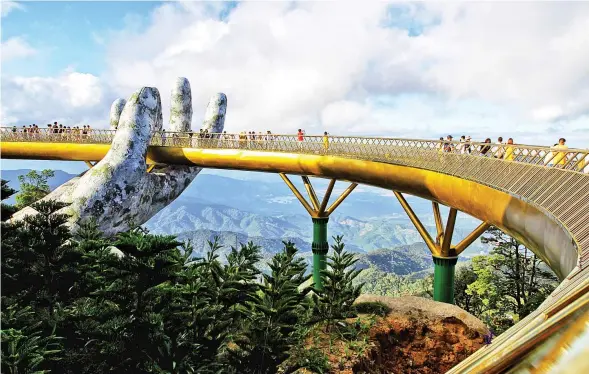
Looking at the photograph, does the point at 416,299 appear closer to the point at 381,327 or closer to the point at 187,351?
the point at 381,327

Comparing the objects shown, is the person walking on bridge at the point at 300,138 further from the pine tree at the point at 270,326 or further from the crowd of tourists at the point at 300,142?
the pine tree at the point at 270,326

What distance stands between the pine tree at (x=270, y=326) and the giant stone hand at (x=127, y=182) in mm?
10056

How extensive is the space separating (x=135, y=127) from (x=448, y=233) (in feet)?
50.1

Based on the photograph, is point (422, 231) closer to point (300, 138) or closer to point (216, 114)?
point (300, 138)

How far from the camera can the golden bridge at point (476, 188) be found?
1697 millimetres

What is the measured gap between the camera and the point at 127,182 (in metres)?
19.4

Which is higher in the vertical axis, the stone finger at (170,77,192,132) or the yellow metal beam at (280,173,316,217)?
the stone finger at (170,77,192,132)

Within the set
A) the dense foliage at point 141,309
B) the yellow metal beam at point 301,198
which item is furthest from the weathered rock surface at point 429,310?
the yellow metal beam at point 301,198

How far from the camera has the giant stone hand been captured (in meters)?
18.0

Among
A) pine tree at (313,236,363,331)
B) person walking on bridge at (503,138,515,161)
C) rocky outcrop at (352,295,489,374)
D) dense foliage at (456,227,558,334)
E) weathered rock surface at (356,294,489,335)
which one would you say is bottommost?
dense foliage at (456,227,558,334)

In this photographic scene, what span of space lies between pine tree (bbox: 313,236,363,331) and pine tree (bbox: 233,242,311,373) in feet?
6.98

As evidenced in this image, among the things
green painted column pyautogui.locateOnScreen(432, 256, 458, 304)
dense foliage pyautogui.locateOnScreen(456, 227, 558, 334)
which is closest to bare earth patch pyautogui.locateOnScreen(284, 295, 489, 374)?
green painted column pyautogui.locateOnScreen(432, 256, 458, 304)

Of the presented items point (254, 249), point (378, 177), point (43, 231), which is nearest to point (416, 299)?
point (378, 177)

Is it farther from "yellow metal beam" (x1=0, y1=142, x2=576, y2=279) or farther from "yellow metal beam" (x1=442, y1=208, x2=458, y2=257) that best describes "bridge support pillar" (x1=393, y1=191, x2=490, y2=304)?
"yellow metal beam" (x1=0, y1=142, x2=576, y2=279)
